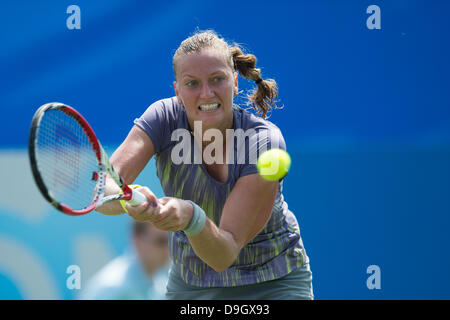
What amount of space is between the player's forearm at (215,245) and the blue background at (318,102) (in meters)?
2.15

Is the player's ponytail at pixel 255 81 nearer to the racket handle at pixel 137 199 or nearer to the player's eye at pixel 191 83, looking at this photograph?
the player's eye at pixel 191 83

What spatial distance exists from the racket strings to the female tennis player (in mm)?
137

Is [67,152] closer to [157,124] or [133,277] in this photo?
[157,124]

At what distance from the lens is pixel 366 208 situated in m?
4.13

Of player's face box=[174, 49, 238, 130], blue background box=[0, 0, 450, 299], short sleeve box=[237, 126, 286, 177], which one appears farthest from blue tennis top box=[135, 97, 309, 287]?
blue background box=[0, 0, 450, 299]

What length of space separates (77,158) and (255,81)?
0.93m

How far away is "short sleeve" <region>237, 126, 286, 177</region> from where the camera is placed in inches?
87.8

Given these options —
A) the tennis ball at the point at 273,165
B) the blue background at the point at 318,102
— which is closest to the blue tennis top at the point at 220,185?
the tennis ball at the point at 273,165

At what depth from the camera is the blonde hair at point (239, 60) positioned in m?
2.32

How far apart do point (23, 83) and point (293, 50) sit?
1.95m

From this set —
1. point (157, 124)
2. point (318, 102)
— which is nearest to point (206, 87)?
point (157, 124)

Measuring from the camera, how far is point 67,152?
2340 mm
